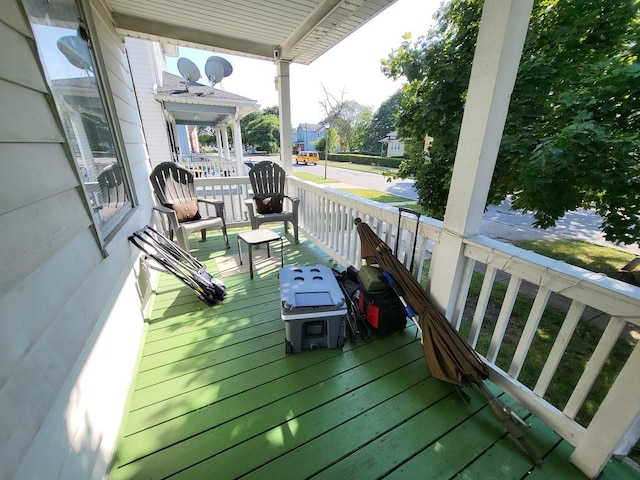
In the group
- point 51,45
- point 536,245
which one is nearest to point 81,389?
point 51,45

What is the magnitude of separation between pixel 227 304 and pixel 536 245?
5455mm

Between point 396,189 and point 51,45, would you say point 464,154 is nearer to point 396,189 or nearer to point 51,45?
point 51,45

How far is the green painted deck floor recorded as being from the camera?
117 cm

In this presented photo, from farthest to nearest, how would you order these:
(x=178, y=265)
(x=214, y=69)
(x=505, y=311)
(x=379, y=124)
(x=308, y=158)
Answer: (x=379, y=124), (x=308, y=158), (x=214, y=69), (x=178, y=265), (x=505, y=311)

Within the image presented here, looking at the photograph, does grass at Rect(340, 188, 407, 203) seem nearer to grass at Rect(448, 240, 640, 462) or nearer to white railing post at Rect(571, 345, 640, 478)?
grass at Rect(448, 240, 640, 462)

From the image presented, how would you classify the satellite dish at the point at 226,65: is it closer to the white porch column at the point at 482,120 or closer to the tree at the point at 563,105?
the tree at the point at 563,105

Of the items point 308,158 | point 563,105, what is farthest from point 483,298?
point 308,158

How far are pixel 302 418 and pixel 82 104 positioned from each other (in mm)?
2237

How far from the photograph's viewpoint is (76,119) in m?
1.45

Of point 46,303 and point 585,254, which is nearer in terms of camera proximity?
point 46,303

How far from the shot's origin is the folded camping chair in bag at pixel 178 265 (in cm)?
211

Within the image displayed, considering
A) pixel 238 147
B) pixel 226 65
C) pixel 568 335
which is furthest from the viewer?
pixel 238 147

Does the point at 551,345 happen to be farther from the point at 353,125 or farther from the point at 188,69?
the point at 353,125

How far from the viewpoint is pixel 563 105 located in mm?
1926
